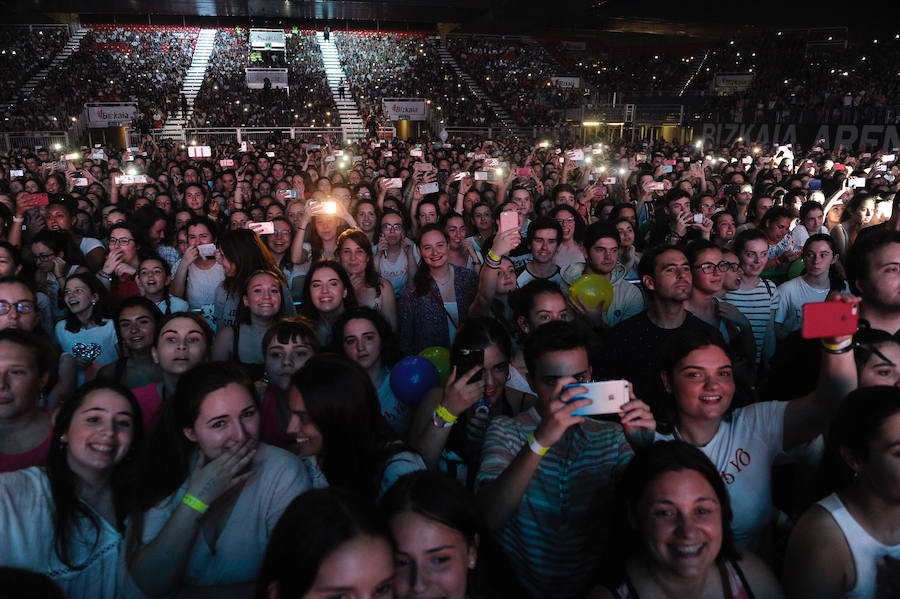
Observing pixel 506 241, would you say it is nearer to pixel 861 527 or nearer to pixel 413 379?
pixel 413 379

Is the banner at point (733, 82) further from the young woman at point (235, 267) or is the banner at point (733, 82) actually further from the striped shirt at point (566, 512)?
the striped shirt at point (566, 512)

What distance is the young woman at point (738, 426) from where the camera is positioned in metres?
A: 2.27

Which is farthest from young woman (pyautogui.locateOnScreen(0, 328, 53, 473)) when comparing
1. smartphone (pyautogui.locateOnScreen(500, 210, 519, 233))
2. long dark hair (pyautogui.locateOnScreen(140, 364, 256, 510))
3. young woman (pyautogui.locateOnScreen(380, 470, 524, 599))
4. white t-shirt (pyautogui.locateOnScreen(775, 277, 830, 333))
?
white t-shirt (pyautogui.locateOnScreen(775, 277, 830, 333))

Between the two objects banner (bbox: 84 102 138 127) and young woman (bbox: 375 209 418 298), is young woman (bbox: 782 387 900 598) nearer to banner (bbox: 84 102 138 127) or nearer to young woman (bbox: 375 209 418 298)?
young woman (bbox: 375 209 418 298)

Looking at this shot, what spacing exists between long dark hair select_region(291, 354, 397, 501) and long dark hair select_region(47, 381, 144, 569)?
0.68 metres

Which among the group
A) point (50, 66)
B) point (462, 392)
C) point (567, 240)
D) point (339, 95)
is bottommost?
point (462, 392)

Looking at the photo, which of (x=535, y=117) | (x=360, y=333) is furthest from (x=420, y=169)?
(x=535, y=117)

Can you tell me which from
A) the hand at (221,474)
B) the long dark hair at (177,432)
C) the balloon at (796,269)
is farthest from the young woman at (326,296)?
the balloon at (796,269)

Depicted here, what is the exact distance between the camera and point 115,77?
1120 inches

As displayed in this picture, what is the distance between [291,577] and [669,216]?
632 cm

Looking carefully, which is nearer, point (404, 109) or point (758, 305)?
point (758, 305)

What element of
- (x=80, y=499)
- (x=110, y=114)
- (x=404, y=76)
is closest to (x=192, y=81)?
(x=110, y=114)

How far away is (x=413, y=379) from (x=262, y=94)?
2673cm

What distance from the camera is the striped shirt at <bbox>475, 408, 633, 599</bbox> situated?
84.5 inches
